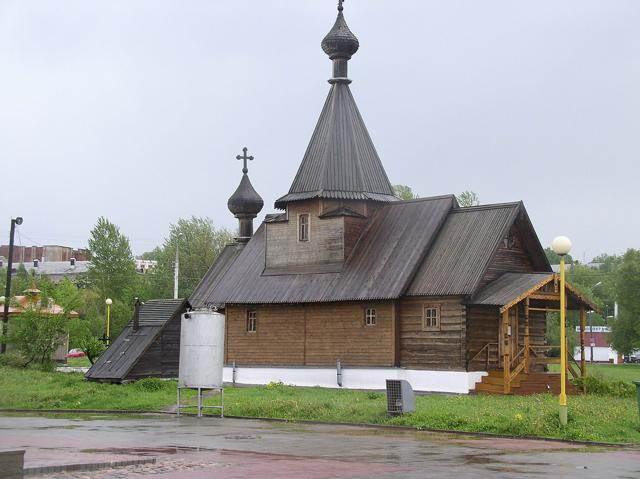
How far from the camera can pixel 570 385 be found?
34031 mm

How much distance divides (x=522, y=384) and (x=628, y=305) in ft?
141

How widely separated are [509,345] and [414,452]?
16.9m

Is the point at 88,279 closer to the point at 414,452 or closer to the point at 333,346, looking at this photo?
the point at 333,346

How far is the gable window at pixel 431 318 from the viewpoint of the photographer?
34.4m

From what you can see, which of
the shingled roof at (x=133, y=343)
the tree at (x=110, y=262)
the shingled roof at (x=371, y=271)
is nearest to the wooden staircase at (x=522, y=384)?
the shingled roof at (x=371, y=271)

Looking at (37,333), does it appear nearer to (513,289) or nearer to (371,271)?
(371,271)

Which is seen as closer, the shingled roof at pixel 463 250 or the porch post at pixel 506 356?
the porch post at pixel 506 356

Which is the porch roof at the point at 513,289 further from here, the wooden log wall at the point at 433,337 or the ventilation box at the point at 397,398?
the ventilation box at the point at 397,398

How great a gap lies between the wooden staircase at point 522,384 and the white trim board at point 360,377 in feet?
1.16

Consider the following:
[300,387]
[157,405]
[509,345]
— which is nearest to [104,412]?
[157,405]

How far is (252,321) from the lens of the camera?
40.4m

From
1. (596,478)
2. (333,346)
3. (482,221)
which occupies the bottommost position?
(596,478)

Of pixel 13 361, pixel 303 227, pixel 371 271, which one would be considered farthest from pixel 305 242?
pixel 13 361

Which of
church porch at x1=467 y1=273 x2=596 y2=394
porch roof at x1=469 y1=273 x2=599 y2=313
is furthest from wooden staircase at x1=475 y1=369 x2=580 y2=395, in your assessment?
porch roof at x1=469 y1=273 x2=599 y2=313
